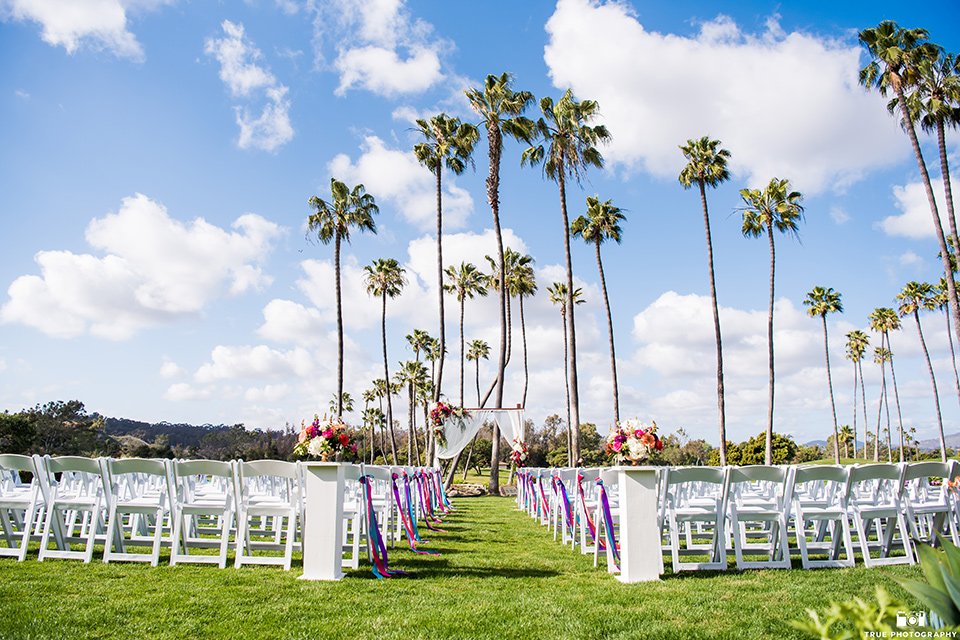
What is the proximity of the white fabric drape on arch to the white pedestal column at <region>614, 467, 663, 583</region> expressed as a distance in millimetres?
14483

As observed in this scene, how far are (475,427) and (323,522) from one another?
15129 millimetres

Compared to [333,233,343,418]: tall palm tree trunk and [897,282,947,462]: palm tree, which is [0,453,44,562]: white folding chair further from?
→ [897,282,947,462]: palm tree

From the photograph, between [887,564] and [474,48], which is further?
[474,48]

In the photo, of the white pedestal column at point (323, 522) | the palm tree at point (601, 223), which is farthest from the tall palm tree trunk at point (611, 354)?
the white pedestal column at point (323, 522)

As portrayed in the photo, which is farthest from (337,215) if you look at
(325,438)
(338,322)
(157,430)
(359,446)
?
(157,430)

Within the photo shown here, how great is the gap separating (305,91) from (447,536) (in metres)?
9.67

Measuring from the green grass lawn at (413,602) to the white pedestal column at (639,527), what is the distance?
8.6 inches

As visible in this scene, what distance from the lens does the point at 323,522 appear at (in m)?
5.44

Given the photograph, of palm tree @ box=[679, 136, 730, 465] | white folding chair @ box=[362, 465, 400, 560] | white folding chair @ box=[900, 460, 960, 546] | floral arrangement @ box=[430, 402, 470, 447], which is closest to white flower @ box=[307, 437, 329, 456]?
white folding chair @ box=[362, 465, 400, 560]

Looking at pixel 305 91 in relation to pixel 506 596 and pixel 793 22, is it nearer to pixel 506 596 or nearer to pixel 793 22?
pixel 793 22

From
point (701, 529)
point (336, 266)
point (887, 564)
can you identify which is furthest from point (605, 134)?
point (887, 564)

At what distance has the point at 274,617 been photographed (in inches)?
153

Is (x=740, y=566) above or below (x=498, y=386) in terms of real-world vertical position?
below

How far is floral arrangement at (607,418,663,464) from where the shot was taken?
18.4 feet
